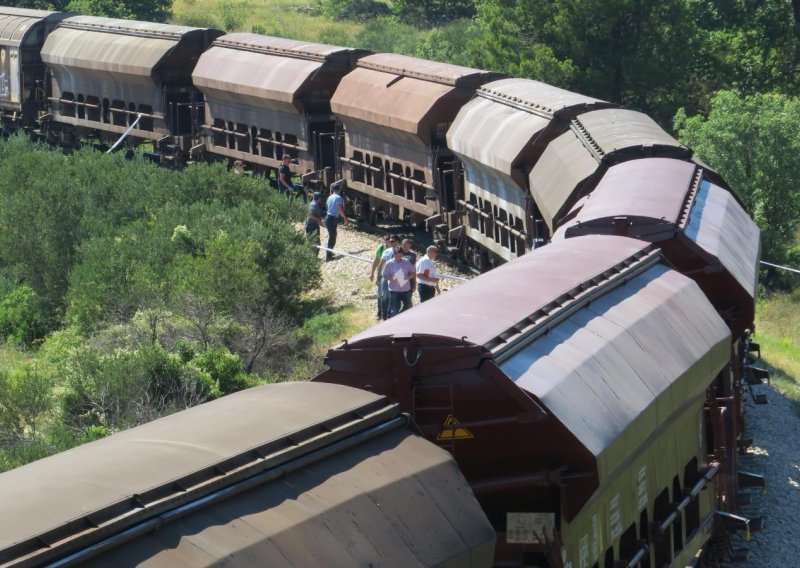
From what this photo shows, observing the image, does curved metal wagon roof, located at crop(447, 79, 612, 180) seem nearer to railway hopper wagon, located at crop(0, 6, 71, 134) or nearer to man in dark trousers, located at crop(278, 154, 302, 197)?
man in dark trousers, located at crop(278, 154, 302, 197)

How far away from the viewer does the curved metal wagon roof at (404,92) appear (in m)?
23.3

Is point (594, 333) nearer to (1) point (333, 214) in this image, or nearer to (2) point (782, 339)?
(2) point (782, 339)

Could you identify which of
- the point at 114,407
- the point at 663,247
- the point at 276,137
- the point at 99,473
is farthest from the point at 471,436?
the point at 276,137

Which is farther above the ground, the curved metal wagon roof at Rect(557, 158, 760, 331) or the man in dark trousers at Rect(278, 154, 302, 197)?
the curved metal wagon roof at Rect(557, 158, 760, 331)

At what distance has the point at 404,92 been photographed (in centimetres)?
2439

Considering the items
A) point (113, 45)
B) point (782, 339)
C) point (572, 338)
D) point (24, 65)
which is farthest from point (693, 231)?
point (24, 65)

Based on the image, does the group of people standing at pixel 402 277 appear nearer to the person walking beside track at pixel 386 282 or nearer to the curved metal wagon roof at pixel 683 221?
the person walking beside track at pixel 386 282

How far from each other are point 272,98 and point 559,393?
69.7ft

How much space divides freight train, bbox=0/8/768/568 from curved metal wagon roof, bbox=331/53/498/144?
0.21ft

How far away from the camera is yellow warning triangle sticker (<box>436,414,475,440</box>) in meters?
7.68

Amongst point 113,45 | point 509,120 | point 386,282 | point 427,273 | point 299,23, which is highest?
point 509,120

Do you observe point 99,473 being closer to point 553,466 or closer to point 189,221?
point 553,466

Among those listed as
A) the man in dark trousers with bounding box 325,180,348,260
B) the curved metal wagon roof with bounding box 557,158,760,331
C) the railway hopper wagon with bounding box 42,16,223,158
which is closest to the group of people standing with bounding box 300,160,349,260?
the man in dark trousers with bounding box 325,180,348,260

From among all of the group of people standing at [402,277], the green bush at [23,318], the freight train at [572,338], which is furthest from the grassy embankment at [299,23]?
the group of people standing at [402,277]
